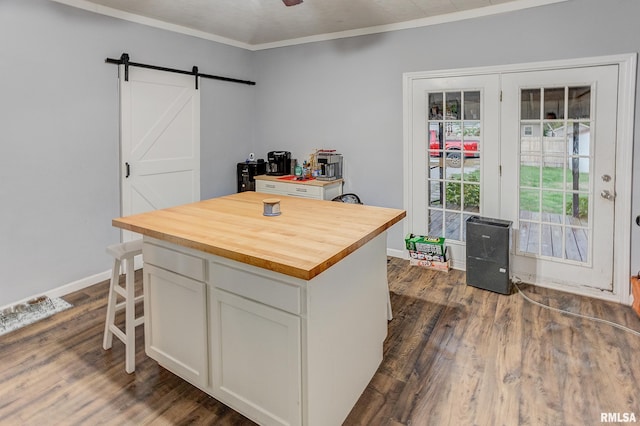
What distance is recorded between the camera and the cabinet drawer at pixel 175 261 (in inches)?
76.0

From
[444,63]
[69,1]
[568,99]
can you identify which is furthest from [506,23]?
[69,1]

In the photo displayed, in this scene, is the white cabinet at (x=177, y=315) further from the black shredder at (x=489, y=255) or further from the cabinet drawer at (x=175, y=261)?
the black shredder at (x=489, y=255)

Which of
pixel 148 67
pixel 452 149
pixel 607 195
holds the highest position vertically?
pixel 148 67

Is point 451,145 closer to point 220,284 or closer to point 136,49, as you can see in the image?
point 220,284

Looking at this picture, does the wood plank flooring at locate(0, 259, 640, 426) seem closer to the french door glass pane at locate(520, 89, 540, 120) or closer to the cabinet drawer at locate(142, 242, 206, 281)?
the cabinet drawer at locate(142, 242, 206, 281)

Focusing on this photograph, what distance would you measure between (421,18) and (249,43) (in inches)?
87.8

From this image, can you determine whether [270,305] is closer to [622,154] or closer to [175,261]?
[175,261]

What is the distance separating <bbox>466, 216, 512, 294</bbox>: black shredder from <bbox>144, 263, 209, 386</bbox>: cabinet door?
2.53 m

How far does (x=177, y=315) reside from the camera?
2.10 meters

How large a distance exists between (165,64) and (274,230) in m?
2.96

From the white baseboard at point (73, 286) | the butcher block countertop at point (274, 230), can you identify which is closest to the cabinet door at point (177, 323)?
the butcher block countertop at point (274, 230)

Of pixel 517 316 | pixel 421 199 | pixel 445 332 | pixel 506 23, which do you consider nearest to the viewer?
pixel 445 332

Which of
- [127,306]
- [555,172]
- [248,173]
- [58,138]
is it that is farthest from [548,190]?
[58,138]

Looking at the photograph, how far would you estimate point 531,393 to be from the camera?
210cm
